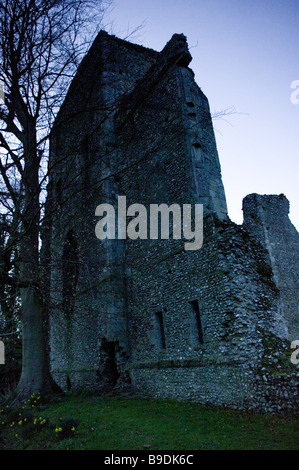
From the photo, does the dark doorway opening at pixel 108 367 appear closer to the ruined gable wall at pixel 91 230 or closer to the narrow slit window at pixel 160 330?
the ruined gable wall at pixel 91 230

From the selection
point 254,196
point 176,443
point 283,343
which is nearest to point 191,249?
point 283,343

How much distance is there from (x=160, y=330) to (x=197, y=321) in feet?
6.96

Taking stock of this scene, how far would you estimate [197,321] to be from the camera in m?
10.2

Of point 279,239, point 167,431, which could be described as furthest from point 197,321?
point 279,239

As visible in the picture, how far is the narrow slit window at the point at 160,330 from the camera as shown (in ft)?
38.3

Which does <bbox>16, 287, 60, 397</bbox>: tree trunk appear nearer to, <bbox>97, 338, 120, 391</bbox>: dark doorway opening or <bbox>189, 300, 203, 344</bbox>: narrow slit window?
<bbox>97, 338, 120, 391</bbox>: dark doorway opening

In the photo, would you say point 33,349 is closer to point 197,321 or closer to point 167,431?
point 197,321

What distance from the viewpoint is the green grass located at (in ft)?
19.1

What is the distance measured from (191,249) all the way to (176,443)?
556cm

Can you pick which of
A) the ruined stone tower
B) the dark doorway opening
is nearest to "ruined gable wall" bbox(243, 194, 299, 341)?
the ruined stone tower

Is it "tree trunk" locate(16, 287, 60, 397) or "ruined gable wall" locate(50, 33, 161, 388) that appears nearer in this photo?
"tree trunk" locate(16, 287, 60, 397)

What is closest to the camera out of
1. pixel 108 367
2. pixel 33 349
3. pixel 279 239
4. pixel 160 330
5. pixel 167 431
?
pixel 167 431

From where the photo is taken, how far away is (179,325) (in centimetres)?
1069

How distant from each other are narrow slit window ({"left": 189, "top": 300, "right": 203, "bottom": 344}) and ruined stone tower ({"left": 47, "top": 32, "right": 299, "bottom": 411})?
0.03 meters
